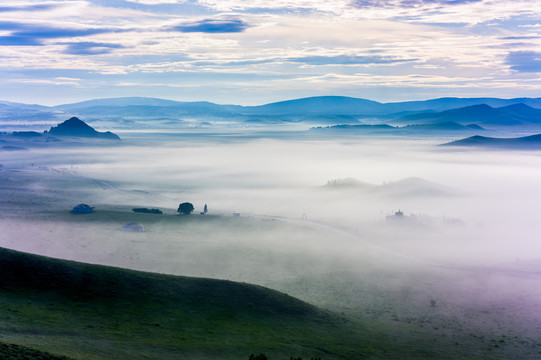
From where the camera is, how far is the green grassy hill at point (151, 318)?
142 ft

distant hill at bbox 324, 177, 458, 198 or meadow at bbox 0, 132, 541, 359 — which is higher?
distant hill at bbox 324, 177, 458, 198

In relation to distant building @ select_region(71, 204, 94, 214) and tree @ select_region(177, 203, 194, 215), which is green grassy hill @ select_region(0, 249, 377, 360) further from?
tree @ select_region(177, 203, 194, 215)

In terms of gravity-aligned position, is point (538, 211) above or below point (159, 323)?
above

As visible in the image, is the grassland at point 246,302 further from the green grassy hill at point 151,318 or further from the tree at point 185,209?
the tree at point 185,209

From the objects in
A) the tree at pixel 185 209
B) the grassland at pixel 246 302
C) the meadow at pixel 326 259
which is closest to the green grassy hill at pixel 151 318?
the grassland at pixel 246 302

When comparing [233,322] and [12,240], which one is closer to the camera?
[233,322]

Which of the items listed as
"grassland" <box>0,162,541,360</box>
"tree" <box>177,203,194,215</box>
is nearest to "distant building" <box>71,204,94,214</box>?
"grassland" <box>0,162,541,360</box>

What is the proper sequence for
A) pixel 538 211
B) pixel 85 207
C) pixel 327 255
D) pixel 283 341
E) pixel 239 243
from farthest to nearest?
pixel 538 211 < pixel 85 207 < pixel 239 243 < pixel 327 255 < pixel 283 341

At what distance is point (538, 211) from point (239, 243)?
124 meters

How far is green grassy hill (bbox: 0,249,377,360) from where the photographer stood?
1699 inches

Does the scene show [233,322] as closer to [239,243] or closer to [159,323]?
[159,323]

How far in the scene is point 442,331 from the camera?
58438 millimetres

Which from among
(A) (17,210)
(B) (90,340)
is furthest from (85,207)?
(B) (90,340)

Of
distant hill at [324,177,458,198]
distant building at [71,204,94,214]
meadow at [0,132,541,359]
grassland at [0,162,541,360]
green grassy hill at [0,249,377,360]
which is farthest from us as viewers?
distant hill at [324,177,458,198]
